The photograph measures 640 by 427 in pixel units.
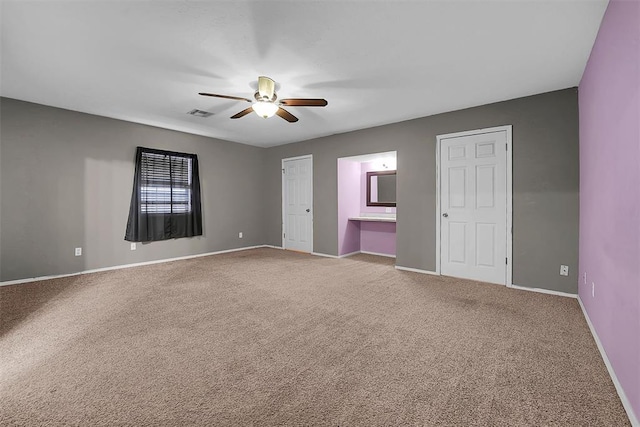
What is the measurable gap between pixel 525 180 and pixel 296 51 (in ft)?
10.3

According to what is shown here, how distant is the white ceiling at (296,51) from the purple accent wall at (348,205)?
1919 mm

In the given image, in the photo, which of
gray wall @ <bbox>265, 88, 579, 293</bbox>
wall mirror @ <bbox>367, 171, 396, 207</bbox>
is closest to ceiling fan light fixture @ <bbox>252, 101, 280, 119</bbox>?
gray wall @ <bbox>265, 88, 579, 293</bbox>

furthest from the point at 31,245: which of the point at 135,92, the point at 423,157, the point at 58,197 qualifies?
the point at 423,157

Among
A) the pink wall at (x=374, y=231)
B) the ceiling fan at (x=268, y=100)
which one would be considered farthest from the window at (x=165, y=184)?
the pink wall at (x=374, y=231)

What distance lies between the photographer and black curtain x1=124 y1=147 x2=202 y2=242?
486 cm

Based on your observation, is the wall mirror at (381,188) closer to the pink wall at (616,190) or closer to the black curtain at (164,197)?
the pink wall at (616,190)

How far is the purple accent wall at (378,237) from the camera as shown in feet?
19.3

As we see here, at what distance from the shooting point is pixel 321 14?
82.6 inches

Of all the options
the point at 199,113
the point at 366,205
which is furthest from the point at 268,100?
the point at 366,205

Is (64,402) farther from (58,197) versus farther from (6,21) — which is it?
(58,197)

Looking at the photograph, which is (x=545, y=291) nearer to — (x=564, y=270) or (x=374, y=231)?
(x=564, y=270)

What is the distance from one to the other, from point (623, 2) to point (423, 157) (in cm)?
285

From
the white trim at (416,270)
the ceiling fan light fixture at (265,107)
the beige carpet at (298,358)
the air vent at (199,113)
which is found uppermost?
the air vent at (199,113)

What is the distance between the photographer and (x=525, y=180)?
361 cm
